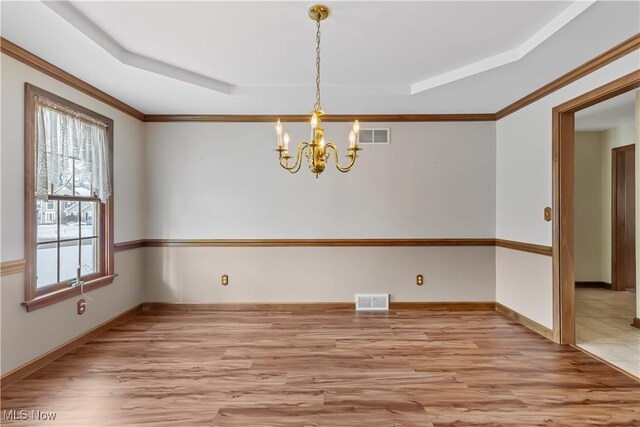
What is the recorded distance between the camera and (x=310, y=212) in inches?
172

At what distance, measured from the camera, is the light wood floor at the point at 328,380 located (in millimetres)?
2129

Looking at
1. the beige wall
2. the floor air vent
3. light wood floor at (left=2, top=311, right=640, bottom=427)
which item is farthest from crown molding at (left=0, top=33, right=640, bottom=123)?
light wood floor at (left=2, top=311, right=640, bottom=427)

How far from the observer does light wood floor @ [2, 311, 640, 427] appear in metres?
2.13

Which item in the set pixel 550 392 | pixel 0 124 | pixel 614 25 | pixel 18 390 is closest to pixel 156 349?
pixel 18 390

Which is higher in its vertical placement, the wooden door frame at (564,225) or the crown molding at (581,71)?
the crown molding at (581,71)

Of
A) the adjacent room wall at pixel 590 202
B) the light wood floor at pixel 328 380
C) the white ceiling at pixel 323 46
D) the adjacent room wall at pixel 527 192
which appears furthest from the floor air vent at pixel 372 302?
the adjacent room wall at pixel 590 202

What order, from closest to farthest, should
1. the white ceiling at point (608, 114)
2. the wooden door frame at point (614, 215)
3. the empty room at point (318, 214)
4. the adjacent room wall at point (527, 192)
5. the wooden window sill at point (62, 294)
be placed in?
the empty room at point (318, 214), the wooden window sill at point (62, 294), the adjacent room wall at point (527, 192), the white ceiling at point (608, 114), the wooden door frame at point (614, 215)

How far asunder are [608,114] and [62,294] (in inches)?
266

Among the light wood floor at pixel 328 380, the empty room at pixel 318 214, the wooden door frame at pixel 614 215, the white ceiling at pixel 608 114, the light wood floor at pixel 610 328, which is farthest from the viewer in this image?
the wooden door frame at pixel 614 215

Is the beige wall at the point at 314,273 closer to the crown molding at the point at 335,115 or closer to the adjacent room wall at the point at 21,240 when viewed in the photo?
the adjacent room wall at the point at 21,240

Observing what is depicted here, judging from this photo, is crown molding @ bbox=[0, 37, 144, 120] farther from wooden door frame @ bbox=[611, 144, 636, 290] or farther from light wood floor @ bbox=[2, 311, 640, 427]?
wooden door frame @ bbox=[611, 144, 636, 290]

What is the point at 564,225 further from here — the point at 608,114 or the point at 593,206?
the point at 593,206

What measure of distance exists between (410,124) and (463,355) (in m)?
2.80

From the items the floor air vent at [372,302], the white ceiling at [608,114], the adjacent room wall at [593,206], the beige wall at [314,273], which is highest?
the white ceiling at [608,114]
